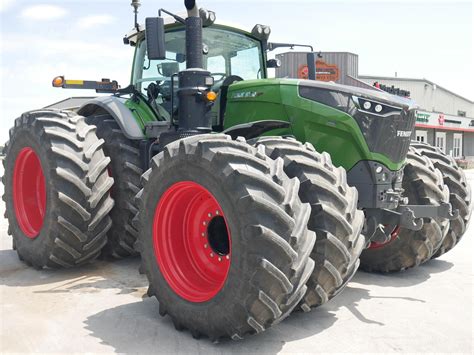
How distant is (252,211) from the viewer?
10.1ft

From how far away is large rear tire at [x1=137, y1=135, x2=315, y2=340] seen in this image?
10.1ft

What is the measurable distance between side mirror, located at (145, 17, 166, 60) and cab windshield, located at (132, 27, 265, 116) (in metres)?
0.94

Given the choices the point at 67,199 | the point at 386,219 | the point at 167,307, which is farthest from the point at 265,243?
the point at 67,199

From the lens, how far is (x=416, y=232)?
4969 millimetres

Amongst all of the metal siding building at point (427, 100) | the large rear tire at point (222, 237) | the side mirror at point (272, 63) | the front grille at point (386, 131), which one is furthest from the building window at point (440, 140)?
the large rear tire at point (222, 237)

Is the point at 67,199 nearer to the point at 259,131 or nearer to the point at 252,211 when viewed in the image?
the point at 259,131

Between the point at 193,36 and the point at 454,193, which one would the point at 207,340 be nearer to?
the point at 193,36

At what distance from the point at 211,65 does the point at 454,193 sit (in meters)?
3.03

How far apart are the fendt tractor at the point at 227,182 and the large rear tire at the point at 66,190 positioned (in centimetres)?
1

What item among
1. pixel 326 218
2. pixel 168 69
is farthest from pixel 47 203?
pixel 326 218

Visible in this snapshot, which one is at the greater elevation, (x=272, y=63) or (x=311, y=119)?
(x=272, y=63)

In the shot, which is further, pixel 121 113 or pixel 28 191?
pixel 28 191

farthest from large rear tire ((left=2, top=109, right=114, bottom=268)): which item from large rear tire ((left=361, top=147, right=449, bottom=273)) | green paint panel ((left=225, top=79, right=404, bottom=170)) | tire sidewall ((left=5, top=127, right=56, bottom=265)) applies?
large rear tire ((left=361, top=147, right=449, bottom=273))

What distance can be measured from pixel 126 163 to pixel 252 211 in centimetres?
260
